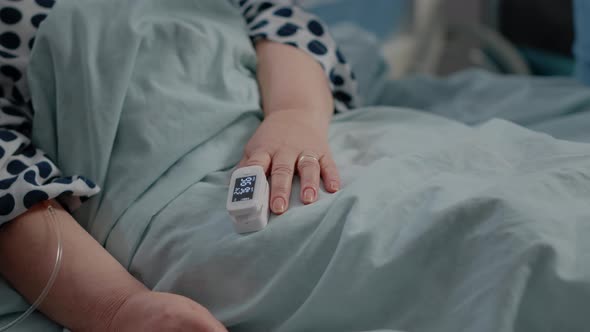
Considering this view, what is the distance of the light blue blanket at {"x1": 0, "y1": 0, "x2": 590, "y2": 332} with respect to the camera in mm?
522

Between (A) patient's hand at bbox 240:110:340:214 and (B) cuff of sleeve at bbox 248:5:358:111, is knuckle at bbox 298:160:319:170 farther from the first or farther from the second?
(B) cuff of sleeve at bbox 248:5:358:111

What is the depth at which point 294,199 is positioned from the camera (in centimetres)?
68

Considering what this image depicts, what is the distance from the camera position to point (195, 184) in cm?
73

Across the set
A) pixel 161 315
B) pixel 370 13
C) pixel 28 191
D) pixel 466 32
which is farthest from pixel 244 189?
pixel 370 13

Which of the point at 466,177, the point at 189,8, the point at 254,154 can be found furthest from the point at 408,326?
the point at 189,8

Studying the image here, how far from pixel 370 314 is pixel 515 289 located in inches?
5.8

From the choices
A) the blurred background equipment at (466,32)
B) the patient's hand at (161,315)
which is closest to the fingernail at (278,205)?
the patient's hand at (161,315)

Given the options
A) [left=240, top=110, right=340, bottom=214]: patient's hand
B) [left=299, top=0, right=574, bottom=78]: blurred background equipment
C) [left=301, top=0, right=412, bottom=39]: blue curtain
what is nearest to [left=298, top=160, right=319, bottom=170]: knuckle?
[left=240, top=110, right=340, bottom=214]: patient's hand

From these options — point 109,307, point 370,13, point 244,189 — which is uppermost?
point 244,189

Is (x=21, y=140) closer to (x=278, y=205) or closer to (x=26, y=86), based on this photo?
(x=26, y=86)

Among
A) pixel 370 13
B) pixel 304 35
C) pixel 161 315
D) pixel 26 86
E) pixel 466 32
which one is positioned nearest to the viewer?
pixel 161 315

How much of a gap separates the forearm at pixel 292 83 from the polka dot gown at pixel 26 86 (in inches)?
0.8

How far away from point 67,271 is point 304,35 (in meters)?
0.52

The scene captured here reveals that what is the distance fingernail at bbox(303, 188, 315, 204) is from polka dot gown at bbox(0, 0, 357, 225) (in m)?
0.27
